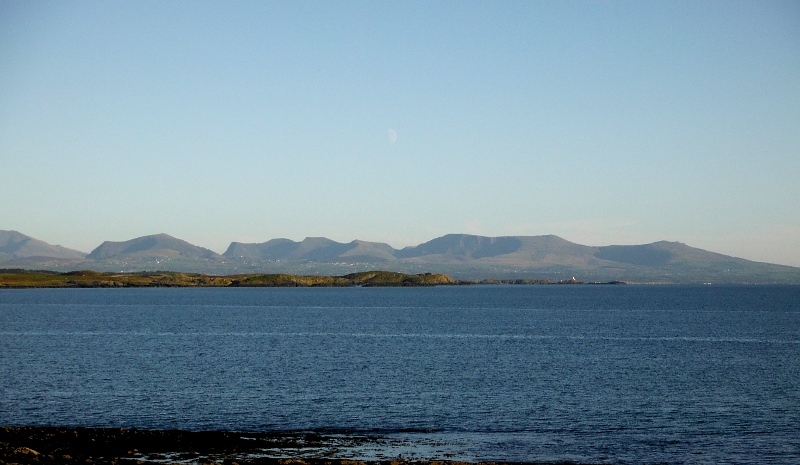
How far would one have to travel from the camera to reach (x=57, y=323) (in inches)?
4279

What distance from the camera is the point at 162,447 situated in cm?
3406

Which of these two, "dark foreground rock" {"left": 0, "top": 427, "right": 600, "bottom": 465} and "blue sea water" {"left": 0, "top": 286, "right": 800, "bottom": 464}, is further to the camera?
"blue sea water" {"left": 0, "top": 286, "right": 800, "bottom": 464}

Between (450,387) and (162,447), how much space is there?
2187 cm

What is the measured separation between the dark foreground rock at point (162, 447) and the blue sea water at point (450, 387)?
2.92 meters

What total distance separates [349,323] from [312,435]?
7574 centimetres

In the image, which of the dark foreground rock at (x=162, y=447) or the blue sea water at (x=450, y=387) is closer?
the dark foreground rock at (x=162, y=447)

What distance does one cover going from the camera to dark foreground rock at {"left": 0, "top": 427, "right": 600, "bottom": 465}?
101 ft

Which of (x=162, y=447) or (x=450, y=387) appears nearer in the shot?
(x=162, y=447)

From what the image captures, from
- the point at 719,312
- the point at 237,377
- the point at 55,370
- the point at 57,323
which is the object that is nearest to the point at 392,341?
the point at 237,377

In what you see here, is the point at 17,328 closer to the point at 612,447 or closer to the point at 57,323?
the point at 57,323

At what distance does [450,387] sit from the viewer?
51.2m

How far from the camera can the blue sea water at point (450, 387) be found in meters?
37.4

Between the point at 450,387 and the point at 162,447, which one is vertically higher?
the point at 450,387

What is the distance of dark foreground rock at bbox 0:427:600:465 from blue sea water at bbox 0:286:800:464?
9.57 ft
